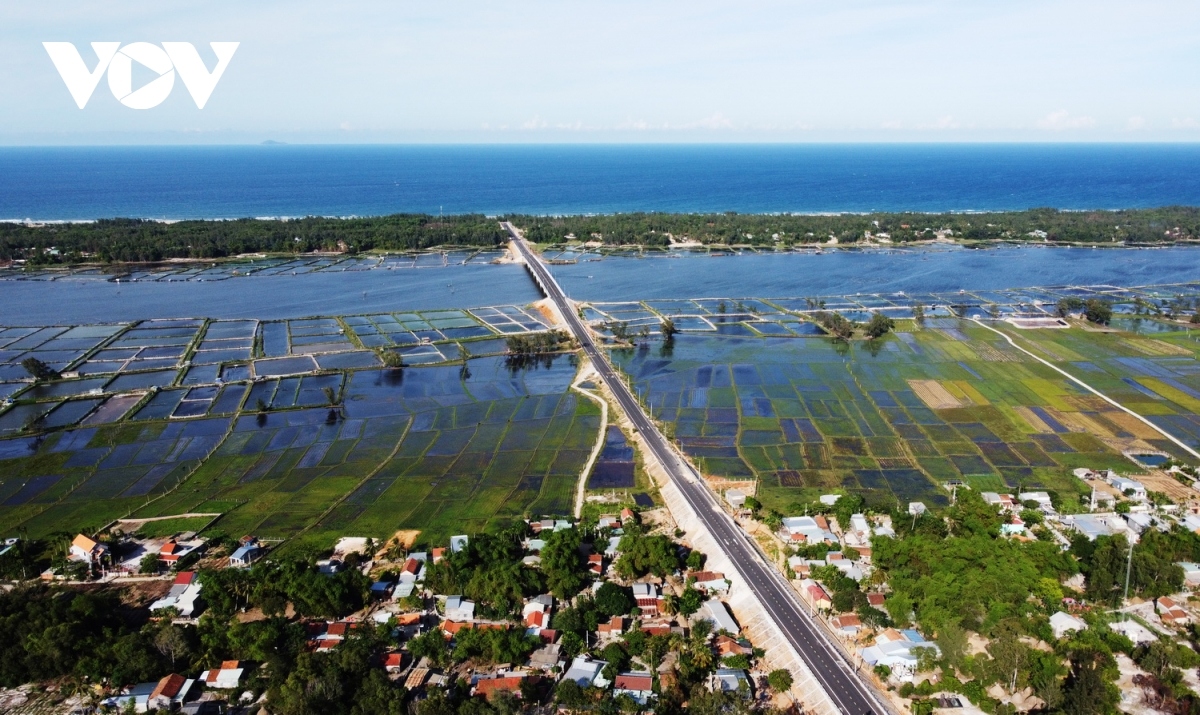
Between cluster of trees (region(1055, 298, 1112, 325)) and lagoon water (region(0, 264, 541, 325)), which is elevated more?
lagoon water (region(0, 264, 541, 325))

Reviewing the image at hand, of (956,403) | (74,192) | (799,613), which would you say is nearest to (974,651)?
(799,613)

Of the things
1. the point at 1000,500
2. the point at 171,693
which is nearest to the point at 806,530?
the point at 1000,500

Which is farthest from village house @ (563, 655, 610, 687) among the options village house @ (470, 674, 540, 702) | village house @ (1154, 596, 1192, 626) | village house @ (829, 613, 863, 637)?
village house @ (1154, 596, 1192, 626)

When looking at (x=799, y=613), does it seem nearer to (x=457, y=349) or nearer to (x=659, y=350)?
(x=659, y=350)

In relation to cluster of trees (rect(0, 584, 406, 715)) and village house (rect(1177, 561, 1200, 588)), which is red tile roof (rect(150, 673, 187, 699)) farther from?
village house (rect(1177, 561, 1200, 588))

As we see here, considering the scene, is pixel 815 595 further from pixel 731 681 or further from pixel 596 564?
pixel 596 564

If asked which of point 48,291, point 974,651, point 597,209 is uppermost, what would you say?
point 597,209

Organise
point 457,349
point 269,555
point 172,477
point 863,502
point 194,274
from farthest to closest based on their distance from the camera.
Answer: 1. point 194,274
2. point 457,349
3. point 172,477
4. point 863,502
5. point 269,555
